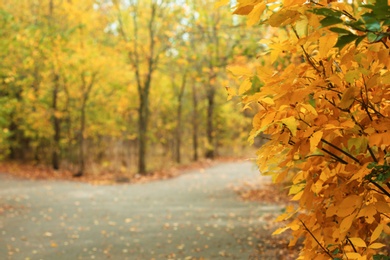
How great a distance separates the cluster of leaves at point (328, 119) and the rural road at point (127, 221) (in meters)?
4.99

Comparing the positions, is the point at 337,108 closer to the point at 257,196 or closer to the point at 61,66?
the point at 257,196

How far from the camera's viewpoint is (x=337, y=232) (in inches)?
79.4

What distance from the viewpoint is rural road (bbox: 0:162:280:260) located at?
7.84 meters

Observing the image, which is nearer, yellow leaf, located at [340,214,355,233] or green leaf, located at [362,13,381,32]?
green leaf, located at [362,13,381,32]

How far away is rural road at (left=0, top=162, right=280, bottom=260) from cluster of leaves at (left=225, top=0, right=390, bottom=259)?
499cm

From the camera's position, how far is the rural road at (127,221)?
25.7ft

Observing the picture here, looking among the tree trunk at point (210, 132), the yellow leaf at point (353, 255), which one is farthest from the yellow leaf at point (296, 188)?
the tree trunk at point (210, 132)

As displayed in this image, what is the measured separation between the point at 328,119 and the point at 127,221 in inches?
376

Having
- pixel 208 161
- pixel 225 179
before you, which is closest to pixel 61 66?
pixel 225 179

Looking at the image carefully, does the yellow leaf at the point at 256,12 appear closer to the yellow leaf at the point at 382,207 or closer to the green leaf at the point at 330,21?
the green leaf at the point at 330,21

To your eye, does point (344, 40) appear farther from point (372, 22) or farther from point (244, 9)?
point (244, 9)

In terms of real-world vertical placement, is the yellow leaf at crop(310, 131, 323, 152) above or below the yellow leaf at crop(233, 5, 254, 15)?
below

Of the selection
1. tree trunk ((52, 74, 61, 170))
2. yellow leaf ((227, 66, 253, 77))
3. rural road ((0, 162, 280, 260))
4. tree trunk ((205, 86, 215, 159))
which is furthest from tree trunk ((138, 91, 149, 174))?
yellow leaf ((227, 66, 253, 77))

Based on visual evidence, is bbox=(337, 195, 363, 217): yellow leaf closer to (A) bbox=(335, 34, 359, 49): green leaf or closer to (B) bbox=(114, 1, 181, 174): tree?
(A) bbox=(335, 34, 359, 49): green leaf
